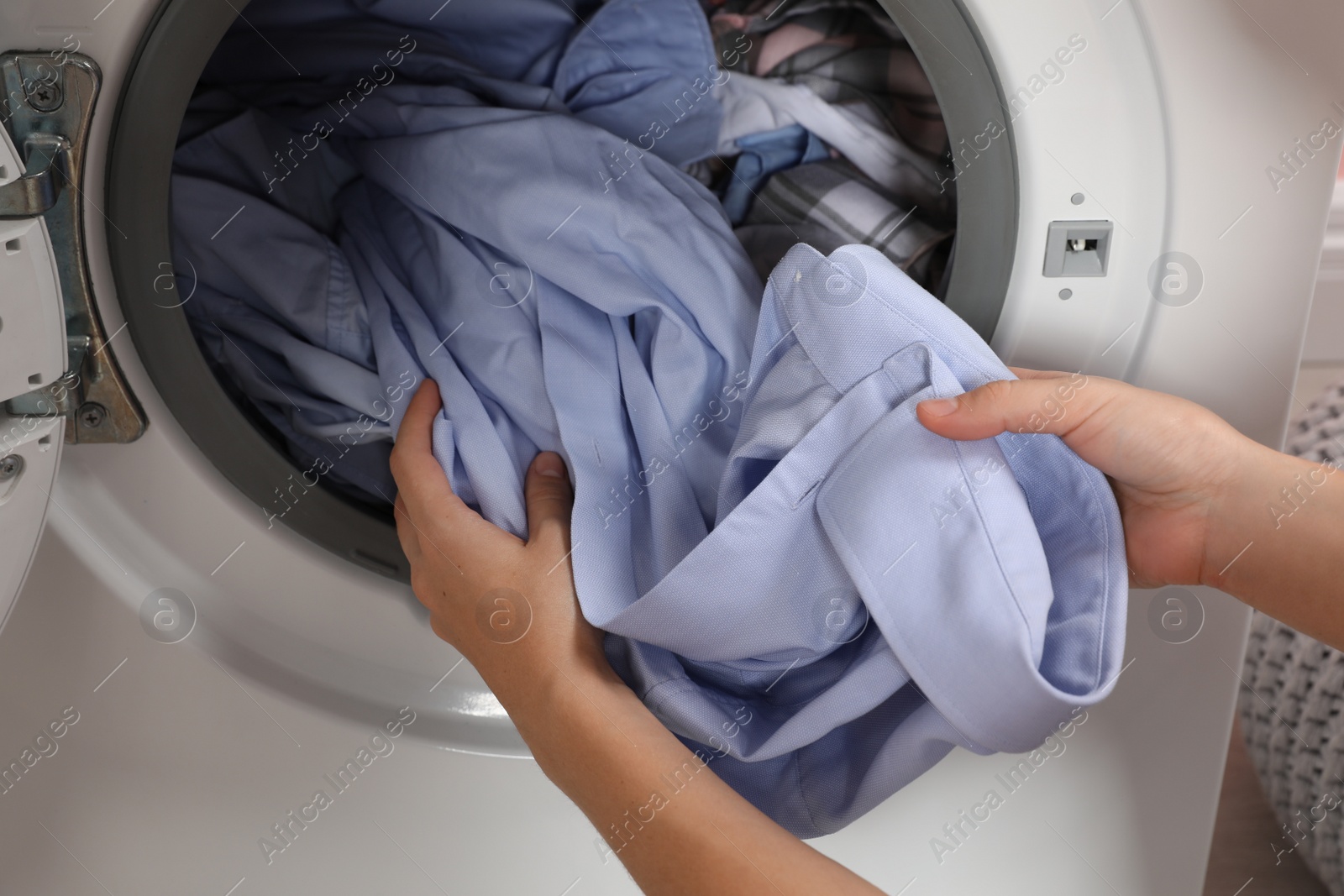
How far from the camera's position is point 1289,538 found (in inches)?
19.3

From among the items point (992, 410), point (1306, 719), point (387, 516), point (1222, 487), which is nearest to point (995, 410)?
point (992, 410)

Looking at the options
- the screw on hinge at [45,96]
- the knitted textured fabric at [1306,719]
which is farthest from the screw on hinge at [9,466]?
the knitted textured fabric at [1306,719]

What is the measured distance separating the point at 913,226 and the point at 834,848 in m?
0.44

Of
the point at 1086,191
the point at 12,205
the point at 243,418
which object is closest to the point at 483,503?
the point at 243,418

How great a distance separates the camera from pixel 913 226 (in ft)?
2.07

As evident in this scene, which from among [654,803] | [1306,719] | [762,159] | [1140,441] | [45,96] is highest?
[45,96]

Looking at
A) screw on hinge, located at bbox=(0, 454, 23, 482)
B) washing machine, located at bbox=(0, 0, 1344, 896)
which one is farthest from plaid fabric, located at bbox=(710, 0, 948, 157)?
screw on hinge, located at bbox=(0, 454, 23, 482)

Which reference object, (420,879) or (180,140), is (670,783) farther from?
(180,140)

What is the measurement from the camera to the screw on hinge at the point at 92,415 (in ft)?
1.80

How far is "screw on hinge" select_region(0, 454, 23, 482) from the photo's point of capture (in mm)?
470

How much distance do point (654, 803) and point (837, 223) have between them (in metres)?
0.39

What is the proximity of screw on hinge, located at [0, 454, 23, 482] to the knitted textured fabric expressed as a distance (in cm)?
91

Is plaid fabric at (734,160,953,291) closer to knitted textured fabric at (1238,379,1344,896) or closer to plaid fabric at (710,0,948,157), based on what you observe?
plaid fabric at (710,0,948,157)

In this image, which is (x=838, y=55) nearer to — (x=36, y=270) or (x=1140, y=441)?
(x=1140, y=441)
